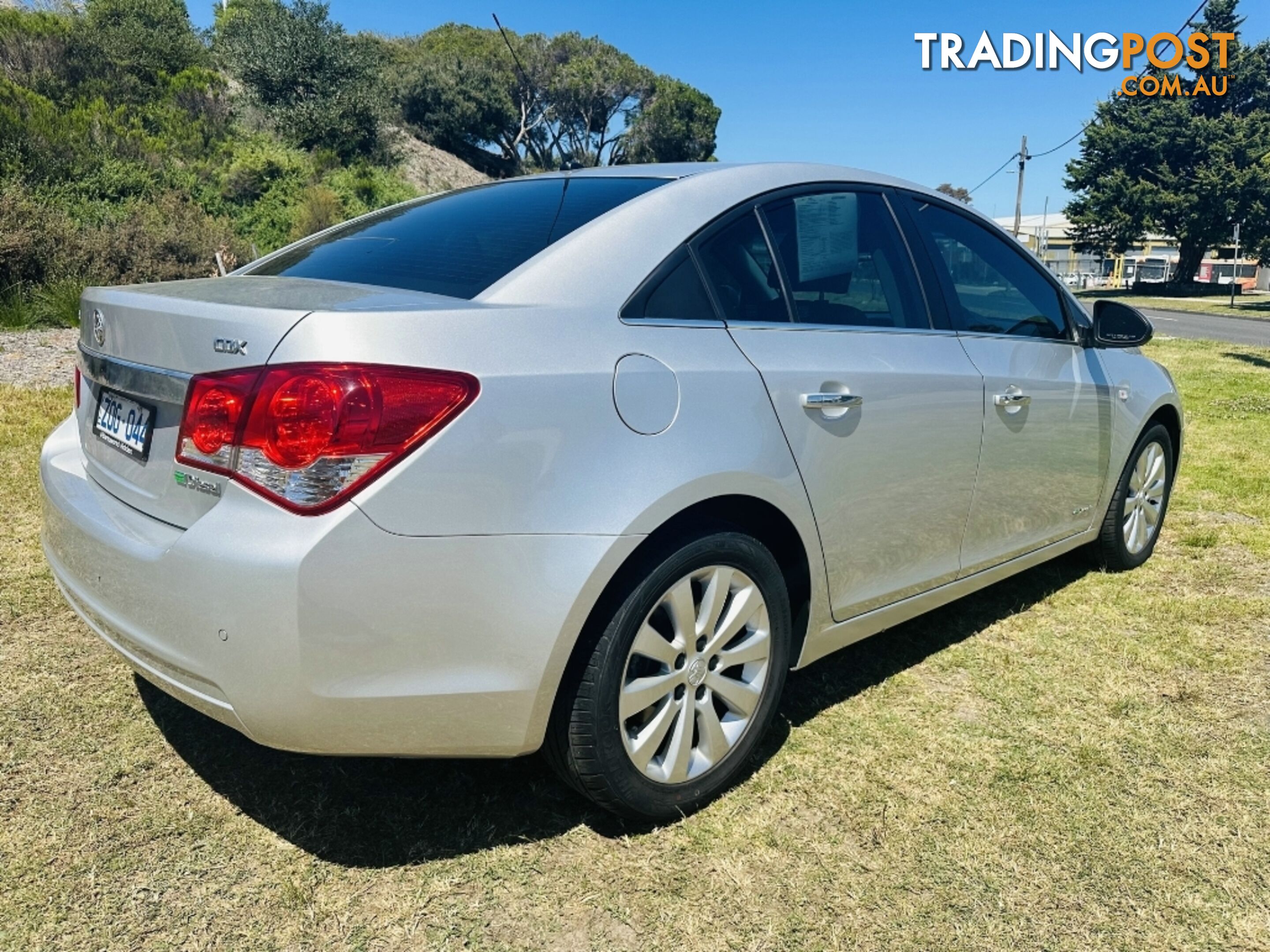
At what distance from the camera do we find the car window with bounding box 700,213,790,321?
237cm

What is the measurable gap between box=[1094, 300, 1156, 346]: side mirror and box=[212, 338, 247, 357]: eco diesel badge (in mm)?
3172

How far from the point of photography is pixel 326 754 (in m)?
1.88

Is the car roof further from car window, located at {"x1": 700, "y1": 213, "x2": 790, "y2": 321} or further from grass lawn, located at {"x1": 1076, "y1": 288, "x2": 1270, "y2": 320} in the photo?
grass lawn, located at {"x1": 1076, "y1": 288, "x2": 1270, "y2": 320}

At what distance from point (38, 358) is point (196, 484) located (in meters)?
7.73

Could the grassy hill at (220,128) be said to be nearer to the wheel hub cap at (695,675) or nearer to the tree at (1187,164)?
the wheel hub cap at (695,675)

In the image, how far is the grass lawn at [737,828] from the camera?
6.48 feet

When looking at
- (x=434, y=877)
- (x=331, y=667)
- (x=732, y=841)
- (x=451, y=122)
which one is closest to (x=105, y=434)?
(x=331, y=667)

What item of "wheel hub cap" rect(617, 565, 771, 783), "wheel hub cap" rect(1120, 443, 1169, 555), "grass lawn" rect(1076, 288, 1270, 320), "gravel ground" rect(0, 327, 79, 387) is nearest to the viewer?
"wheel hub cap" rect(617, 565, 771, 783)

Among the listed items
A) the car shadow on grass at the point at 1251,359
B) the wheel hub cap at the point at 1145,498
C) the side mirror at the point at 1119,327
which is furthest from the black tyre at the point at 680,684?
the car shadow on grass at the point at 1251,359

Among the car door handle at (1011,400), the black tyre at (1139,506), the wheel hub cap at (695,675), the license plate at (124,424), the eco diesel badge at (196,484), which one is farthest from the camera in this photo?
the black tyre at (1139,506)

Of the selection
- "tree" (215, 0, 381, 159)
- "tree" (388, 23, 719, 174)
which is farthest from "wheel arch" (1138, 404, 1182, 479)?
"tree" (388, 23, 719, 174)

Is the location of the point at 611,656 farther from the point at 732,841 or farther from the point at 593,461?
the point at 732,841

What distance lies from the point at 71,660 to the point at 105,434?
1225 millimetres

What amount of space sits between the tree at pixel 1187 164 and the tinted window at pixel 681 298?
51628 mm
